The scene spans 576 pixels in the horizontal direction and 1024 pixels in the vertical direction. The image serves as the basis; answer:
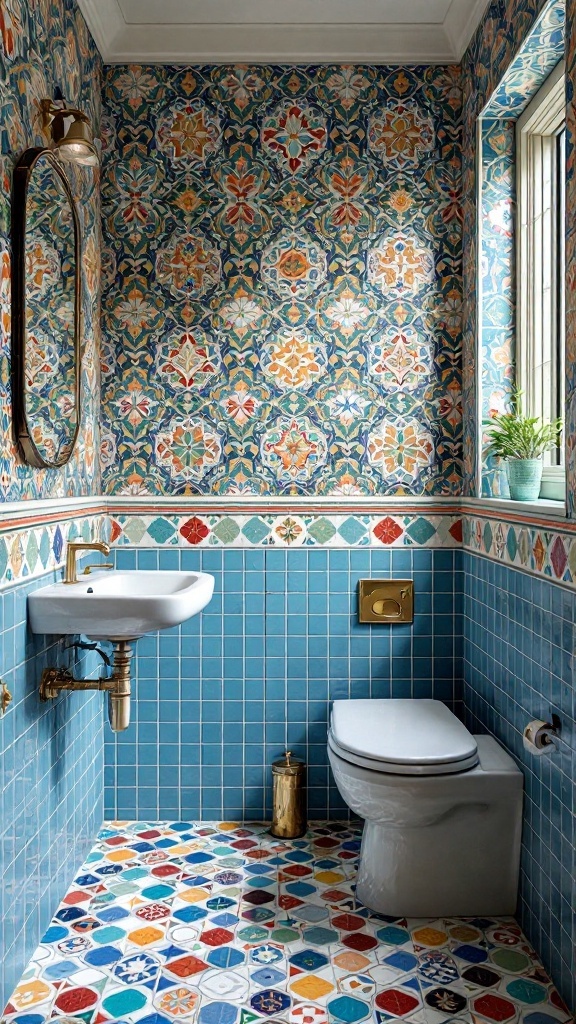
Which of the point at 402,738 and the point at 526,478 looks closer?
the point at 402,738

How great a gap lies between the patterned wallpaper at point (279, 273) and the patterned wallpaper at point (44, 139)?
14cm

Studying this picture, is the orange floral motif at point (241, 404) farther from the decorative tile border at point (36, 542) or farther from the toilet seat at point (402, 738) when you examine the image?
the toilet seat at point (402, 738)

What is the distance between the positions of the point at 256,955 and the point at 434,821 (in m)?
0.54

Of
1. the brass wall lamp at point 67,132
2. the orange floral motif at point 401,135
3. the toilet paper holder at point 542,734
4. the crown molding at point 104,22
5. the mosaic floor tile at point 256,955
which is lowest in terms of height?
the mosaic floor tile at point 256,955

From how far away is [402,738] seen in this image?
2109 millimetres

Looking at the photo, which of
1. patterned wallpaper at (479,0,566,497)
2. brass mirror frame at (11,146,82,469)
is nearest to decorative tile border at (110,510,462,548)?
patterned wallpaper at (479,0,566,497)

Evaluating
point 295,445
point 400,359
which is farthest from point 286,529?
point 400,359

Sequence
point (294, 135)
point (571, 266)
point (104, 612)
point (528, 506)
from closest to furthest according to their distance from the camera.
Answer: point (571, 266) < point (104, 612) < point (528, 506) < point (294, 135)

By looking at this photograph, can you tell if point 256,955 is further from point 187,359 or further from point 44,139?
point 44,139

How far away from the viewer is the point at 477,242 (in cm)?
248

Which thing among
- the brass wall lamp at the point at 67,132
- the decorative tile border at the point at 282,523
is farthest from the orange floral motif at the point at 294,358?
the brass wall lamp at the point at 67,132

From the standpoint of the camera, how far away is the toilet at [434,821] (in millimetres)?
2000

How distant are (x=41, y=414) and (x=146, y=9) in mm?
1430

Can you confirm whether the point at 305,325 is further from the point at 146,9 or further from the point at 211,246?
the point at 146,9
